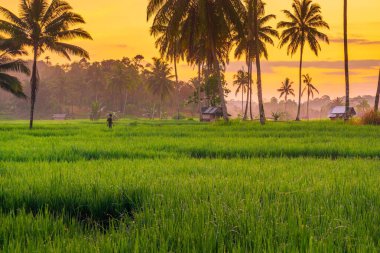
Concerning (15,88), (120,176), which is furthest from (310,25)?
(120,176)

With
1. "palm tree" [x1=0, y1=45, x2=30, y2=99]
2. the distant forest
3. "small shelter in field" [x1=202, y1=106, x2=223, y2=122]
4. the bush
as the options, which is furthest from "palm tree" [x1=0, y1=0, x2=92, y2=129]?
the distant forest

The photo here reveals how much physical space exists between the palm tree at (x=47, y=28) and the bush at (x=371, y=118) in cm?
1800

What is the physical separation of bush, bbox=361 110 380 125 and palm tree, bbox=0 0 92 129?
1800 cm

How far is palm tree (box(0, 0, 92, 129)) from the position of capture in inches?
990

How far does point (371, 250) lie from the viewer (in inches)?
95.4

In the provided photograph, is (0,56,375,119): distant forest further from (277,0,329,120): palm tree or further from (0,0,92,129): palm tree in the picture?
(0,0,92,129): palm tree

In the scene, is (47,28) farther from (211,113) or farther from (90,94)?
(90,94)

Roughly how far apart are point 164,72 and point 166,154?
220 ft

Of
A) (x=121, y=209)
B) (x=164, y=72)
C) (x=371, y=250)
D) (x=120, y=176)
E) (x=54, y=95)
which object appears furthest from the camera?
(x=54, y=95)

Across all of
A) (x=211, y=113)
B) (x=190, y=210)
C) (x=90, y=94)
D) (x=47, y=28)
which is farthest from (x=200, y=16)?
(x=90, y=94)

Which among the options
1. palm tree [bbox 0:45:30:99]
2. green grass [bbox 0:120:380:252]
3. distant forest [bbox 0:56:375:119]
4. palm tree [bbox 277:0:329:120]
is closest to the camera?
green grass [bbox 0:120:380:252]

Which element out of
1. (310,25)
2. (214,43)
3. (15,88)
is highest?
(310,25)

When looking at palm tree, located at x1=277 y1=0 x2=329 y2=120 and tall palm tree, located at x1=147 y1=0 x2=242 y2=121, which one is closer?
tall palm tree, located at x1=147 y1=0 x2=242 y2=121

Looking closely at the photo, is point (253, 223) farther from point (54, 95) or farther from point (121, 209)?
point (54, 95)
